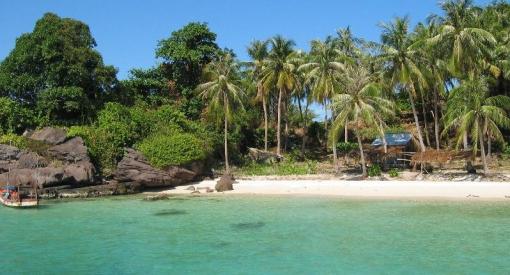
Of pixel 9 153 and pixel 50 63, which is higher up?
pixel 50 63

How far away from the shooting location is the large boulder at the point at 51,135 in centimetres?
3900

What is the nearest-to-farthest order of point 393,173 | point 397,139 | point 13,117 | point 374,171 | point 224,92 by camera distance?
point 393,173
point 374,171
point 13,117
point 224,92
point 397,139

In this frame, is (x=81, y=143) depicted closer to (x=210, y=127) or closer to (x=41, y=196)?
(x=41, y=196)

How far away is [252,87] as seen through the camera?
5153 centimetres

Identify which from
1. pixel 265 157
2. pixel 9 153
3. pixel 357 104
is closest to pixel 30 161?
pixel 9 153

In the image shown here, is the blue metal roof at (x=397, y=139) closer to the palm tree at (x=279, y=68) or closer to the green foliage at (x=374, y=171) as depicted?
the green foliage at (x=374, y=171)

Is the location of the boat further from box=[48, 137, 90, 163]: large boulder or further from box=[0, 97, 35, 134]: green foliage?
box=[0, 97, 35, 134]: green foliage

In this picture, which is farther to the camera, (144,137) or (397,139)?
(397,139)

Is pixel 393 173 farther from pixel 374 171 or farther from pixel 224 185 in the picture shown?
pixel 224 185

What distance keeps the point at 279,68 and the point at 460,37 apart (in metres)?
16.7

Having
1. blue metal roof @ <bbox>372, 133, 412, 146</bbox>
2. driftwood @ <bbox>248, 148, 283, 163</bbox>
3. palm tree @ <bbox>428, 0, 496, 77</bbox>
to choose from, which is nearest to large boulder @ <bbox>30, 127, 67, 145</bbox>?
driftwood @ <bbox>248, 148, 283, 163</bbox>

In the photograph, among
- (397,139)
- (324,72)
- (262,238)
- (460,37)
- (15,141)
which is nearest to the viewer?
(262,238)

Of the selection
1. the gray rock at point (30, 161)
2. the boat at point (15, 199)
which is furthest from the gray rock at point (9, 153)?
the boat at point (15, 199)

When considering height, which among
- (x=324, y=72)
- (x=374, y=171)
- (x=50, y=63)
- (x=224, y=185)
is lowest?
(x=224, y=185)
